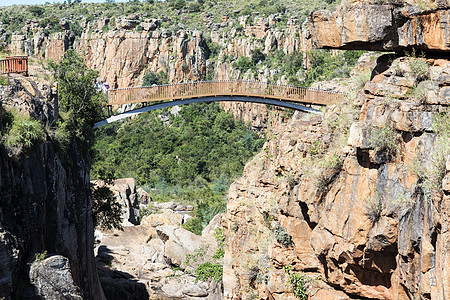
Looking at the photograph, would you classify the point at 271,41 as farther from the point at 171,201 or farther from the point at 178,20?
the point at 171,201

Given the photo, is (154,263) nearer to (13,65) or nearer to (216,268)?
(216,268)

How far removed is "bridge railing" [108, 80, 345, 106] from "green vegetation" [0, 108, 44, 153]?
7.96 metres

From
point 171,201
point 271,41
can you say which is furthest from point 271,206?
point 271,41

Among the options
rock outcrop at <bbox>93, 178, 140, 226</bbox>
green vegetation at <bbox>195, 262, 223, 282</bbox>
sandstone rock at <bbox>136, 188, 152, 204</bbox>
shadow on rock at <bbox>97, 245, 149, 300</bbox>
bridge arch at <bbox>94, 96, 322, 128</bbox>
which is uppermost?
bridge arch at <bbox>94, 96, 322, 128</bbox>

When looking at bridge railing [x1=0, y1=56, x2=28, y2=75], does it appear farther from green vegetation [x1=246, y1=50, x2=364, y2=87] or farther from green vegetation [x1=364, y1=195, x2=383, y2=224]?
green vegetation [x1=246, y1=50, x2=364, y2=87]

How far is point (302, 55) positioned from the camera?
220 feet

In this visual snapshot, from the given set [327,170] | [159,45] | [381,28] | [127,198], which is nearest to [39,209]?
[327,170]

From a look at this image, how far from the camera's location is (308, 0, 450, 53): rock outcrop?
10.8 meters

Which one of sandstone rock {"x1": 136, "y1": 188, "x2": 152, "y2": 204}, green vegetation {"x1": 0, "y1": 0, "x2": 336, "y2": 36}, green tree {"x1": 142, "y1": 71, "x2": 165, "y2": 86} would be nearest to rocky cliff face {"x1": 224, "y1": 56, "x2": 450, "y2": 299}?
sandstone rock {"x1": 136, "y1": 188, "x2": 152, "y2": 204}

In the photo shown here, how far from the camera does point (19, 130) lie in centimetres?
1386

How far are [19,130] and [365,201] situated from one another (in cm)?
804

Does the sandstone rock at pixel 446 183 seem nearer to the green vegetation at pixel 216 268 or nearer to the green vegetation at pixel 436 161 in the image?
the green vegetation at pixel 436 161

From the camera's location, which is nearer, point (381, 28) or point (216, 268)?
point (381, 28)

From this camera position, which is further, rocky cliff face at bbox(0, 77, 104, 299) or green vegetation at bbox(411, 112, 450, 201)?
rocky cliff face at bbox(0, 77, 104, 299)
